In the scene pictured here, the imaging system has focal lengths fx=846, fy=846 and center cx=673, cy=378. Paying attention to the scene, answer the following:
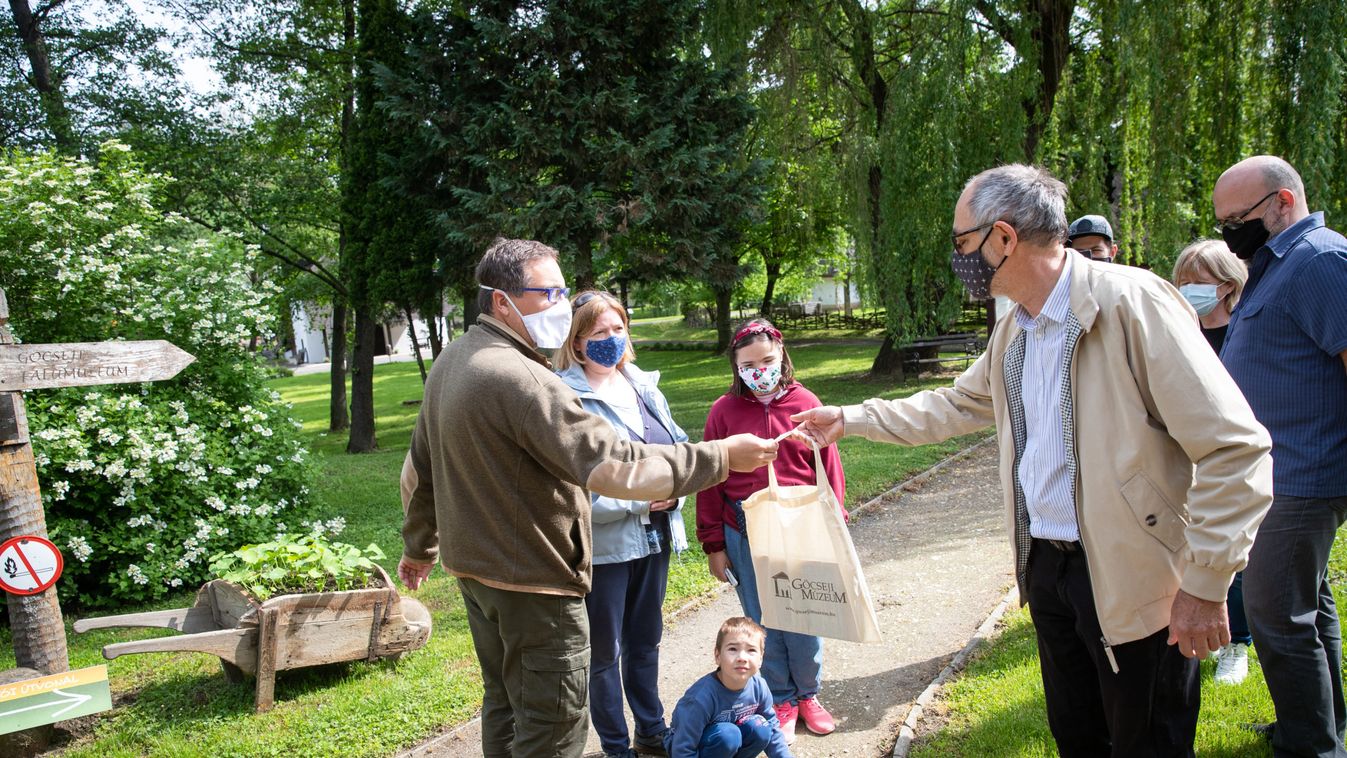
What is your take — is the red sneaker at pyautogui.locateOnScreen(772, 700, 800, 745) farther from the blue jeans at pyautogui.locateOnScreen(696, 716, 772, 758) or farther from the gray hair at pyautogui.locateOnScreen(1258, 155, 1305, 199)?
the gray hair at pyautogui.locateOnScreen(1258, 155, 1305, 199)

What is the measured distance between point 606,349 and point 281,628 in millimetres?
2487

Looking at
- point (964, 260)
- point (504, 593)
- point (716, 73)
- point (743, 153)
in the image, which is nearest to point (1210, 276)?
point (964, 260)

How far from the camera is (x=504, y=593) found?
288 centimetres

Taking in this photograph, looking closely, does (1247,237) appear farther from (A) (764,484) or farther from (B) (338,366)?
(B) (338,366)

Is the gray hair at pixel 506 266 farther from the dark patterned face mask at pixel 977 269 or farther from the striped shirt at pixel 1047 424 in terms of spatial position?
the striped shirt at pixel 1047 424

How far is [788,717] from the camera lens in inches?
160

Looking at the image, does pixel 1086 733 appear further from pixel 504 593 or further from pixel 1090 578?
pixel 504 593

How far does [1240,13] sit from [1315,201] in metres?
2.22

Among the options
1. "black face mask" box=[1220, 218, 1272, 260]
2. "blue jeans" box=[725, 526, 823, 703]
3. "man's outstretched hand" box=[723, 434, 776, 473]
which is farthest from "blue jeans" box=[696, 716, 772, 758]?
"black face mask" box=[1220, 218, 1272, 260]

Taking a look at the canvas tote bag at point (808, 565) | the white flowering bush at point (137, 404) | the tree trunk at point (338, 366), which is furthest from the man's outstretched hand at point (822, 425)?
the tree trunk at point (338, 366)

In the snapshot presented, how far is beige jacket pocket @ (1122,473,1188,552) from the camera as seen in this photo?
2.26m

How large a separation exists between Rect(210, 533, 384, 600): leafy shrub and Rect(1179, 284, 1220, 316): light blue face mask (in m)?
4.58

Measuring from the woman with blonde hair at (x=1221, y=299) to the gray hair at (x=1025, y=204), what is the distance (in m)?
1.99

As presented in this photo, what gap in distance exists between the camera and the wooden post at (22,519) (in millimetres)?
4758
